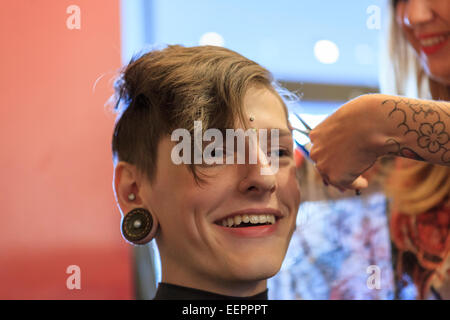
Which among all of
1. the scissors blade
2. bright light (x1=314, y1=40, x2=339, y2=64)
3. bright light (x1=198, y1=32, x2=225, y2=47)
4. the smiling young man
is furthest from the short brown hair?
bright light (x1=314, y1=40, x2=339, y2=64)

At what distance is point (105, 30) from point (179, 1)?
17.9 inches

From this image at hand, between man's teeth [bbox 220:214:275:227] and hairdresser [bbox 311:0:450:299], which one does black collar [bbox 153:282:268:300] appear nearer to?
man's teeth [bbox 220:214:275:227]

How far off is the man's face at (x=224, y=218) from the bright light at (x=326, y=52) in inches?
36.4

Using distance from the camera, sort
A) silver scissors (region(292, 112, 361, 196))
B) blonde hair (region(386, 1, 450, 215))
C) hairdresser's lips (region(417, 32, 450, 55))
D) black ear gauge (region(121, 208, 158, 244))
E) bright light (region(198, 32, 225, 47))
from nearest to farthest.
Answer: black ear gauge (region(121, 208, 158, 244)) → silver scissors (region(292, 112, 361, 196)) → hairdresser's lips (region(417, 32, 450, 55)) → blonde hair (region(386, 1, 450, 215)) → bright light (region(198, 32, 225, 47))

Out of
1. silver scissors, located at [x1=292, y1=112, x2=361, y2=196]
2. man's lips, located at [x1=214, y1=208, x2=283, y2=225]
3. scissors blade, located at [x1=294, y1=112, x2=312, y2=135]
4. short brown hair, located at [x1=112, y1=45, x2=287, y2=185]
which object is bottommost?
man's lips, located at [x1=214, y1=208, x2=283, y2=225]

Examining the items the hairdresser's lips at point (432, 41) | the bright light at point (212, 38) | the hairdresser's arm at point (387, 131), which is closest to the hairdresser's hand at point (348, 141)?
the hairdresser's arm at point (387, 131)

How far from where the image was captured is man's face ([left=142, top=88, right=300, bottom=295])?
1.09m

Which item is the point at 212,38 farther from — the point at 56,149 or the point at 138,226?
the point at 138,226

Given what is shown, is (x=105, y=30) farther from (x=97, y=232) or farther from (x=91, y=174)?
(x=97, y=232)

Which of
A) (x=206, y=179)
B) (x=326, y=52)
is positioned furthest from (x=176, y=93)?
(x=326, y=52)

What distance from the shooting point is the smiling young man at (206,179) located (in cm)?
109

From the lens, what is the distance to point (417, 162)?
1.68 m
